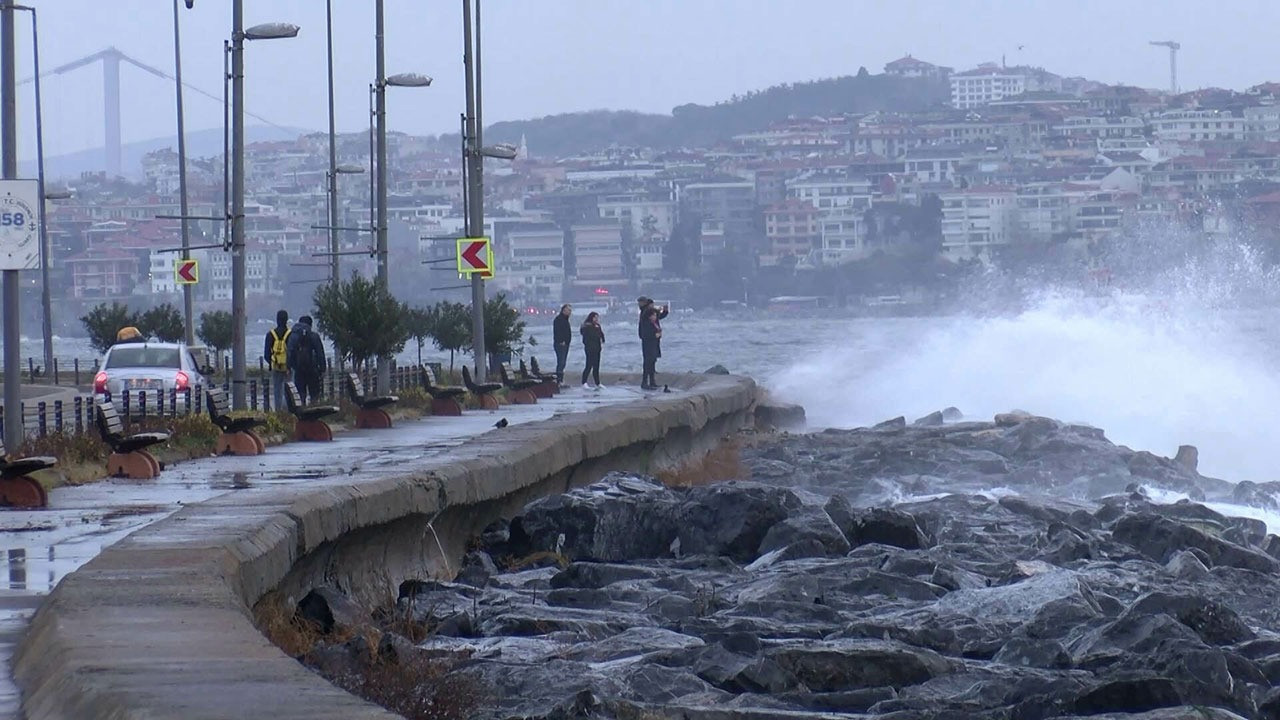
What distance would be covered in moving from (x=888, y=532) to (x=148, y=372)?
19.3 m

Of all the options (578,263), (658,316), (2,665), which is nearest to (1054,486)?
(658,316)

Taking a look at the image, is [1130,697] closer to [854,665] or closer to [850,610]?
[854,665]

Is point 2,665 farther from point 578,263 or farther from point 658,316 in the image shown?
point 578,263

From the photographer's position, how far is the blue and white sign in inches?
741

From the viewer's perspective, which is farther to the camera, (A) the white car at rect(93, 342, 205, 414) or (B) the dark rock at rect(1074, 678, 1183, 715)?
(A) the white car at rect(93, 342, 205, 414)

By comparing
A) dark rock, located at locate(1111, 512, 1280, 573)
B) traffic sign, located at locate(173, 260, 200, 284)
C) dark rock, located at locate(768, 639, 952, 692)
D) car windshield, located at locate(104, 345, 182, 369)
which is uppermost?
traffic sign, located at locate(173, 260, 200, 284)

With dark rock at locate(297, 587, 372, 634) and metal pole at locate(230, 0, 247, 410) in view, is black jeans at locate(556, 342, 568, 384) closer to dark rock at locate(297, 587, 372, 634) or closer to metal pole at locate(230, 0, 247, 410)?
metal pole at locate(230, 0, 247, 410)

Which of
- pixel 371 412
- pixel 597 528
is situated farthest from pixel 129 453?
pixel 371 412

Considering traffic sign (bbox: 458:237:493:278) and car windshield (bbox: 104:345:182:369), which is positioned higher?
traffic sign (bbox: 458:237:493:278)

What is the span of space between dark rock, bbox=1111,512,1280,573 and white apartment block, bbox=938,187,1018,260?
16950cm

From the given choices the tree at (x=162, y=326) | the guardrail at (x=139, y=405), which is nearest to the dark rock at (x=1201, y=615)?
the guardrail at (x=139, y=405)

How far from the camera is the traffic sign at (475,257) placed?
113 feet

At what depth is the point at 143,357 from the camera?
34.0 m

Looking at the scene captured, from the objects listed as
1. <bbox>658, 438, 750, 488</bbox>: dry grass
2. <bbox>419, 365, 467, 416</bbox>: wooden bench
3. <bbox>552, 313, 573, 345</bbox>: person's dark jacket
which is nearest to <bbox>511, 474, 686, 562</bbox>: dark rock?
<bbox>658, 438, 750, 488</bbox>: dry grass
